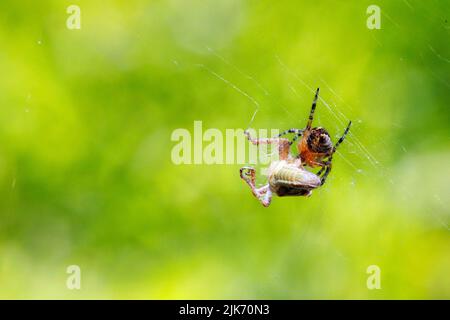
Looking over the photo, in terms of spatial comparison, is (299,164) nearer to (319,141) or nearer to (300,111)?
(319,141)

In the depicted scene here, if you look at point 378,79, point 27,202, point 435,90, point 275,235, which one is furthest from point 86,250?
point 435,90

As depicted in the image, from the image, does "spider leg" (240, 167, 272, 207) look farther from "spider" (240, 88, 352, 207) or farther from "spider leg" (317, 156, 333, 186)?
"spider leg" (317, 156, 333, 186)

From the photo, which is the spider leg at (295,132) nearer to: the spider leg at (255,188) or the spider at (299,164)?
the spider at (299,164)

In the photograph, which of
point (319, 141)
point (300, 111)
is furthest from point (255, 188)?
point (300, 111)

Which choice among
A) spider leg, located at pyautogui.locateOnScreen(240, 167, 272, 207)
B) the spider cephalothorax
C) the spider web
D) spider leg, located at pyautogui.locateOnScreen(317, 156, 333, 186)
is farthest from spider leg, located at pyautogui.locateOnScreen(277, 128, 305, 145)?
the spider web

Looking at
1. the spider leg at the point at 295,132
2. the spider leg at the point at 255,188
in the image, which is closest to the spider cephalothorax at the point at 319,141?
the spider leg at the point at 295,132
